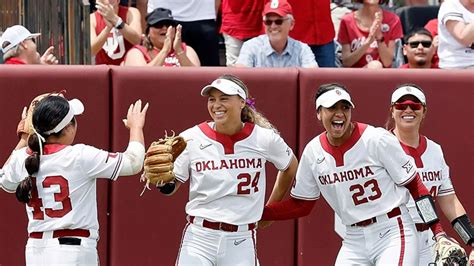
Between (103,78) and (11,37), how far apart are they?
916 mm

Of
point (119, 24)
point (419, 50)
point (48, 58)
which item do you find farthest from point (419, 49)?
point (48, 58)

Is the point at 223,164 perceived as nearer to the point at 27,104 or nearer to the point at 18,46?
the point at 27,104

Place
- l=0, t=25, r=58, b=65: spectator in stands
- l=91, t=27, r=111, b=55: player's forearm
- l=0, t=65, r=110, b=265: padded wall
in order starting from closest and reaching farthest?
l=0, t=65, r=110, b=265: padded wall, l=0, t=25, r=58, b=65: spectator in stands, l=91, t=27, r=111, b=55: player's forearm

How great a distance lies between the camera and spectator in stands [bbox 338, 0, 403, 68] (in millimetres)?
11305

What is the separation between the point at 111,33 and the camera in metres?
11.1

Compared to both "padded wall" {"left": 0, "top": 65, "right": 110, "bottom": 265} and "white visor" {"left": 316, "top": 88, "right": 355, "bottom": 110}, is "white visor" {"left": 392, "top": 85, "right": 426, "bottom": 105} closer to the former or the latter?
"white visor" {"left": 316, "top": 88, "right": 355, "bottom": 110}

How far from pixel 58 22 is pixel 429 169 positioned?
3.55 meters

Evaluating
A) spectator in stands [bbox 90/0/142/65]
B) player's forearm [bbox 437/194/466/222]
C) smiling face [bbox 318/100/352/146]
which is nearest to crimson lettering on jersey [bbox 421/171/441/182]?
player's forearm [bbox 437/194/466/222]

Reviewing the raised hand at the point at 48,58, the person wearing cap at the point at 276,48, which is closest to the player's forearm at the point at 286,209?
the person wearing cap at the point at 276,48

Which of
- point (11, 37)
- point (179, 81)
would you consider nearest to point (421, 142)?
point (179, 81)

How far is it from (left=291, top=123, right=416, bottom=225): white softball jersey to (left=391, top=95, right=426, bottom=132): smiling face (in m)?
0.49

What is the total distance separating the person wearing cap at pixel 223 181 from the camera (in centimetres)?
805

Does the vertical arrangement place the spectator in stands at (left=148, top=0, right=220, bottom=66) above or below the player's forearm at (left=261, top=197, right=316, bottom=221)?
above

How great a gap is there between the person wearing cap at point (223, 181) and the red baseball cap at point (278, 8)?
2411mm
